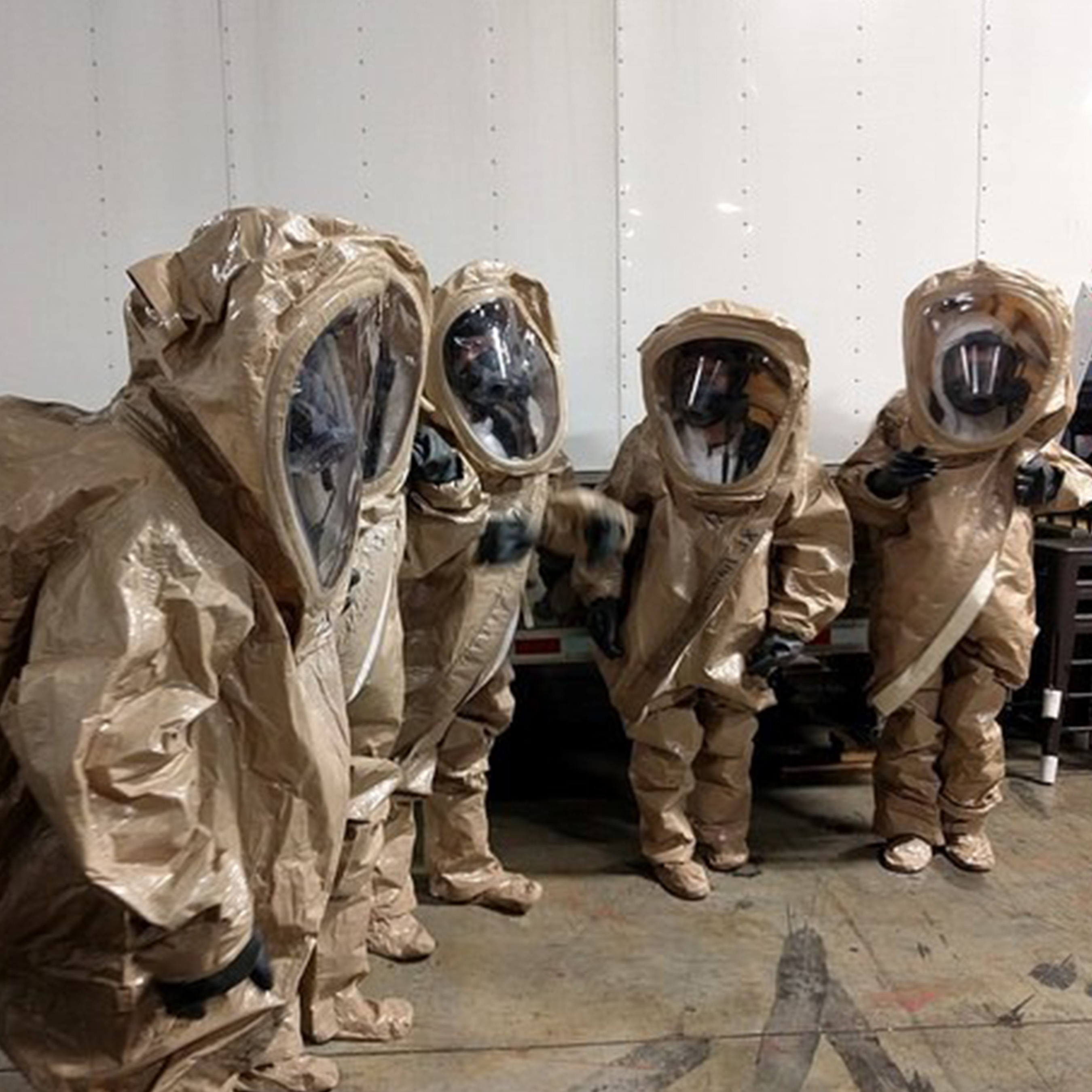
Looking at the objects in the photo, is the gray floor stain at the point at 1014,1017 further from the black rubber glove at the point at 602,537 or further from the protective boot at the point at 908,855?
the black rubber glove at the point at 602,537

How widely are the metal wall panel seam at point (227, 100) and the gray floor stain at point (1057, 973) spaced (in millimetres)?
2689

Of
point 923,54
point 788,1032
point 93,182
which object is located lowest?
point 788,1032

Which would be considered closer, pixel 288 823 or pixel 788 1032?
pixel 288 823

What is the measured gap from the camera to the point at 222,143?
258 cm

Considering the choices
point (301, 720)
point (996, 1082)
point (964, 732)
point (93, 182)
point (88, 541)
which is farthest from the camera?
point (964, 732)

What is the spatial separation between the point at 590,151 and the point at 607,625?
1.31m

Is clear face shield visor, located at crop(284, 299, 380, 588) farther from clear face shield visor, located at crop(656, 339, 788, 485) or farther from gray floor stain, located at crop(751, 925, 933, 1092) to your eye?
gray floor stain, located at crop(751, 925, 933, 1092)

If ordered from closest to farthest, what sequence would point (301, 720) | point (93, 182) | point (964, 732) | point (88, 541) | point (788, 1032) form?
point (88, 541)
point (301, 720)
point (788, 1032)
point (93, 182)
point (964, 732)

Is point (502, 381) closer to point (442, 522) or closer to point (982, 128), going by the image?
point (442, 522)

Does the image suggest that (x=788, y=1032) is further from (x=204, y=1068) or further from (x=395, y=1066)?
(x=204, y=1068)

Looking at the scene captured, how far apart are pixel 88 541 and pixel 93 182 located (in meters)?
1.76

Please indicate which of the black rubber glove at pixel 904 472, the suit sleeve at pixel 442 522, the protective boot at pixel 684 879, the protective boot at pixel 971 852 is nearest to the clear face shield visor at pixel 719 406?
the black rubber glove at pixel 904 472

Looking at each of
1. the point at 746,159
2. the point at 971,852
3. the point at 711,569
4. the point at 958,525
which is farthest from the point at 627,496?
the point at 971,852

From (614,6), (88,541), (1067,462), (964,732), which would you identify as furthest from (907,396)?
(88,541)
